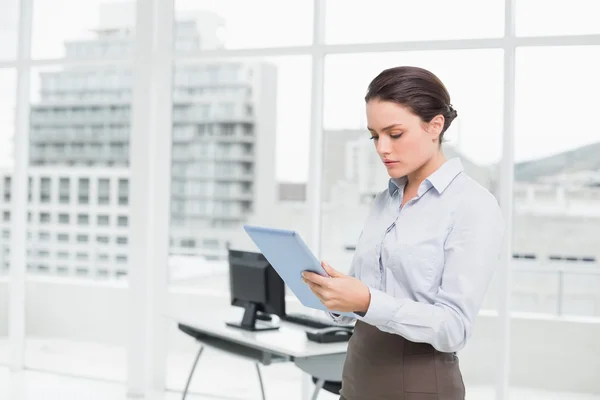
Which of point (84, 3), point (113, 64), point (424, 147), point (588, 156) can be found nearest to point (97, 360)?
point (113, 64)

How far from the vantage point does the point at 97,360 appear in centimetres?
586

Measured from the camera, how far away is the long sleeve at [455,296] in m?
1.33

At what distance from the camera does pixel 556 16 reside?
165 inches

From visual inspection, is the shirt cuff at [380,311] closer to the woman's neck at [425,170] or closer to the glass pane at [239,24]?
Result: the woman's neck at [425,170]

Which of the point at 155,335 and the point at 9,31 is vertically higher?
the point at 9,31

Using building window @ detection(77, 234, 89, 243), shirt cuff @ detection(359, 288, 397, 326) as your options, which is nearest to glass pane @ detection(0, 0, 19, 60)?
building window @ detection(77, 234, 89, 243)

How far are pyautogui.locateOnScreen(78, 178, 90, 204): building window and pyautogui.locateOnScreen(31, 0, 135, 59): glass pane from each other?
2.28 meters

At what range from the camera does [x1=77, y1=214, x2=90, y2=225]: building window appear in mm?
8068

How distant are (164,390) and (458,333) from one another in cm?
400

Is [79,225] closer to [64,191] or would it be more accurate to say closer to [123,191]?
[64,191]

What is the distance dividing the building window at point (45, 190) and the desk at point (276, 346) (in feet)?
14.7

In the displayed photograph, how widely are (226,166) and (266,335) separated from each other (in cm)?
417

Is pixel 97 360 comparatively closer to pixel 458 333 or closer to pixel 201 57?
pixel 201 57

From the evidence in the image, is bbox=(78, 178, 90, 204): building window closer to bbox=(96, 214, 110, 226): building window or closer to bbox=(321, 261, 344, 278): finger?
bbox=(96, 214, 110, 226): building window
